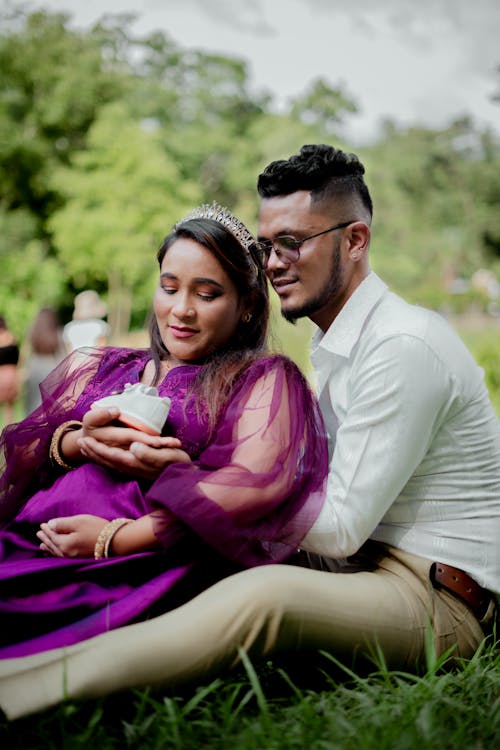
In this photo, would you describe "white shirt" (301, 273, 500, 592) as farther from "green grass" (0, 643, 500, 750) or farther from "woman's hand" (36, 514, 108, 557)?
"woman's hand" (36, 514, 108, 557)

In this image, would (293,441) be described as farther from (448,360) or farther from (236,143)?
(236,143)

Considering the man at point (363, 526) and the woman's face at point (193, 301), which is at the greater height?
the woman's face at point (193, 301)

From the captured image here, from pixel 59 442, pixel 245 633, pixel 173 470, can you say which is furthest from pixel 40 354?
pixel 245 633

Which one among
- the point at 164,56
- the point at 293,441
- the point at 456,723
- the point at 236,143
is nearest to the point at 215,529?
the point at 293,441

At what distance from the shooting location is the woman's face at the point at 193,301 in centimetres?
289

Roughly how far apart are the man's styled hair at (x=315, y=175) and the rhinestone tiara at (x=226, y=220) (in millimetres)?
230

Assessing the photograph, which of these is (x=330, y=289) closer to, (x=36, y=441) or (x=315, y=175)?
(x=315, y=175)

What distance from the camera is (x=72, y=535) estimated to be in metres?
2.53

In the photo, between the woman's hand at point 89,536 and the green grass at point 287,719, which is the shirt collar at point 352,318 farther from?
the green grass at point 287,719

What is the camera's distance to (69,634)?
237cm

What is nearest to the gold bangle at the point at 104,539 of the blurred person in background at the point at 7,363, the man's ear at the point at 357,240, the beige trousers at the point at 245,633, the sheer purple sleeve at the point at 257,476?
the sheer purple sleeve at the point at 257,476

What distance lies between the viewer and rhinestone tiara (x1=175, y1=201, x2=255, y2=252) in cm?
298

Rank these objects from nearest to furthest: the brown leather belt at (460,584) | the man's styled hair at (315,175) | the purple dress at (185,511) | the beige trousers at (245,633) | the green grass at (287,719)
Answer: the green grass at (287,719) < the beige trousers at (245,633) < the purple dress at (185,511) < the brown leather belt at (460,584) < the man's styled hair at (315,175)

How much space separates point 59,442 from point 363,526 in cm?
112
